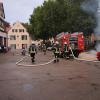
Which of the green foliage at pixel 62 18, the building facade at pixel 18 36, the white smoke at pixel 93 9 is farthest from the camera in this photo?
the building facade at pixel 18 36

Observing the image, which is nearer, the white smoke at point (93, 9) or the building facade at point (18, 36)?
the white smoke at point (93, 9)

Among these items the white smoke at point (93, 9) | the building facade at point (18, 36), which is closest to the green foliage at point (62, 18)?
the white smoke at point (93, 9)

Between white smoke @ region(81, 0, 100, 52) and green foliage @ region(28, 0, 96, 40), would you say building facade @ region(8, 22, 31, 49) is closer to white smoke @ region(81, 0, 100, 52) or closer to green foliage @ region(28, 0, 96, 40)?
green foliage @ region(28, 0, 96, 40)

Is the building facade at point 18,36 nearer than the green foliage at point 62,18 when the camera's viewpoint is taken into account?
No

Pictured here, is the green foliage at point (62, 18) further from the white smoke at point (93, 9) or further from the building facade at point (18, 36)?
the building facade at point (18, 36)

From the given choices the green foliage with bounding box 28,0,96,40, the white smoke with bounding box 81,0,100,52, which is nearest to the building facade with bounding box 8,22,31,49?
the green foliage with bounding box 28,0,96,40

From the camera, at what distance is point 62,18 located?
75.2 meters

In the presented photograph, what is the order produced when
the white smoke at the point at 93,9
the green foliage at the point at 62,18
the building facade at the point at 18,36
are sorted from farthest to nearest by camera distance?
the building facade at the point at 18,36 < the green foliage at the point at 62,18 < the white smoke at the point at 93,9

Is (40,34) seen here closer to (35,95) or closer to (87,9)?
(87,9)

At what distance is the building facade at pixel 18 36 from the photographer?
141 metres

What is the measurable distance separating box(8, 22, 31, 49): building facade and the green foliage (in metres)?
53.0

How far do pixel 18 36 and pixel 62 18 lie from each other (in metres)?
67.5

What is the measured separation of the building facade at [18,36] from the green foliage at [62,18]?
52972mm

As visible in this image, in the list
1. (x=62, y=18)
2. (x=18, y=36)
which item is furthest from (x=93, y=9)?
(x=18, y=36)
